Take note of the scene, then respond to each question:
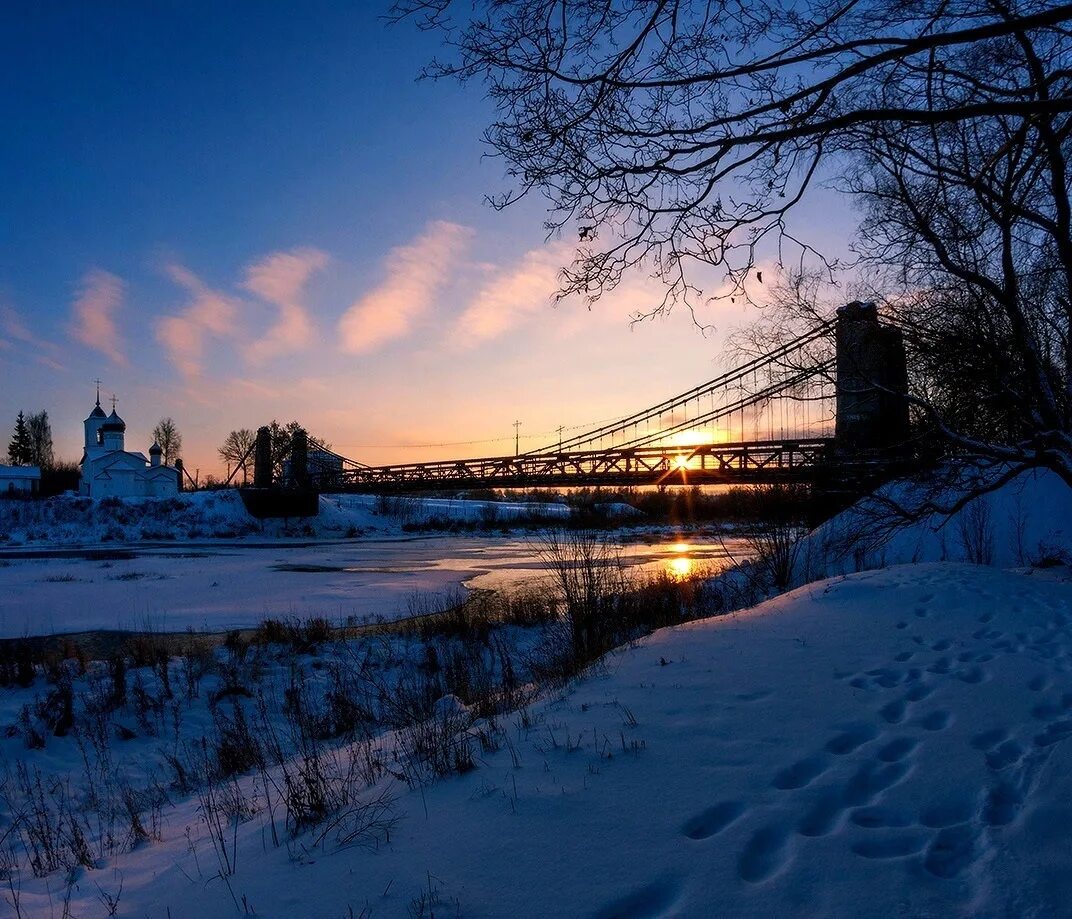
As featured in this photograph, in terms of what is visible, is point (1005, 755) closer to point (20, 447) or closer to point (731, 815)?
point (731, 815)

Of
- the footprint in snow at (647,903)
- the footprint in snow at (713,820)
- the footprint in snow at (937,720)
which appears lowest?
the footprint in snow at (647,903)

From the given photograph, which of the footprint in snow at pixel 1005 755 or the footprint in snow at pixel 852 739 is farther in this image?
the footprint in snow at pixel 852 739

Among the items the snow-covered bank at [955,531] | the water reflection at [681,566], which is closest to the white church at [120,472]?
the water reflection at [681,566]

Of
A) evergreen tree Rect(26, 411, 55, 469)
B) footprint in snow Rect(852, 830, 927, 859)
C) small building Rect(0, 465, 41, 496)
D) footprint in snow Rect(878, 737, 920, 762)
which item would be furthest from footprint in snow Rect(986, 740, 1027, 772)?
evergreen tree Rect(26, 411, 55, 469)

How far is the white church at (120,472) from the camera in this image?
5384 centimetres

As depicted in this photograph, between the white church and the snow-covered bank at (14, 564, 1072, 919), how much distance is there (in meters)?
54.2

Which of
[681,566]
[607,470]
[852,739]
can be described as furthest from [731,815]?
[607,470]

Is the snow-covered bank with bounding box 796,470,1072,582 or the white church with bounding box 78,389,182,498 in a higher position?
the white church with bounding box 78,389,182,498

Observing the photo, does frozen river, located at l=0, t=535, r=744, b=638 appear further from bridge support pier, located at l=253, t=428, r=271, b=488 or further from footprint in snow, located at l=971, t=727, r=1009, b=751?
bridge support pier, located at l=253, t=428, r=271, b=488

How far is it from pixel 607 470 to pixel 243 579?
72.3 feet

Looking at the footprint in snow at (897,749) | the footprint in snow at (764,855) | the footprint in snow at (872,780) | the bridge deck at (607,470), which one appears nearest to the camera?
the footprint in snow at (764,855)

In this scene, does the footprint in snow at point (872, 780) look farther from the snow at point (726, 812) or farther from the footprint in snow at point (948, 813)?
the footprint in snow at point (948, 813)

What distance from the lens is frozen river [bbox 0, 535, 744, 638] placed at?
508 inches

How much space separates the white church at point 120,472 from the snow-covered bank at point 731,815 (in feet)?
178
